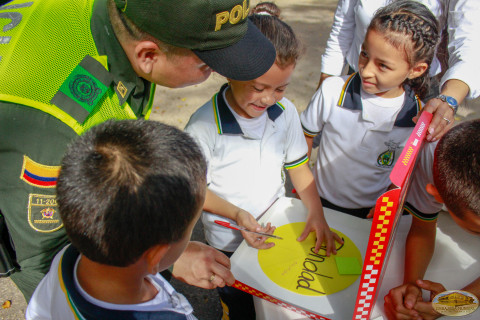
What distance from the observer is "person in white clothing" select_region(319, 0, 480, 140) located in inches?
54.1

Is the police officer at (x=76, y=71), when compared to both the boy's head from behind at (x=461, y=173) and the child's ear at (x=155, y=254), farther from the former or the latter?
the boy's head from behind at (x=461, y=173)

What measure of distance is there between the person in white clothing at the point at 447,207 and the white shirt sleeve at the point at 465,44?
481 millimetres

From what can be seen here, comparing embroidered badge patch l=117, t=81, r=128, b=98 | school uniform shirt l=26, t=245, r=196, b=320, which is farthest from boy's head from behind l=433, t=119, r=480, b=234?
embroidered badge patch l=117, t=81, r=128, b=98

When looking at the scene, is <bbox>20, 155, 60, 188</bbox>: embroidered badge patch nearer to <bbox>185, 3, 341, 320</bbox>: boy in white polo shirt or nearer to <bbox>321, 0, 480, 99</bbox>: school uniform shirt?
<bbox>185, 3, 341, 320</bbox>: boy in white polo shirt

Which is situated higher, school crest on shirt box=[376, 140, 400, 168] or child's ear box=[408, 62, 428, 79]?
child's ear box=[408, 62, 428, 79]

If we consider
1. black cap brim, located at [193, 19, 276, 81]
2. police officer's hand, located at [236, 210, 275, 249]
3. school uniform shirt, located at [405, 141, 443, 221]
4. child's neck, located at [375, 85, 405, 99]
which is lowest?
police officer's hand, located at [236, 210, 275, 249]

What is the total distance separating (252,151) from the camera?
4.72ft

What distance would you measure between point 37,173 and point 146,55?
458mm

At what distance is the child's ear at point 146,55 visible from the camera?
1039mm

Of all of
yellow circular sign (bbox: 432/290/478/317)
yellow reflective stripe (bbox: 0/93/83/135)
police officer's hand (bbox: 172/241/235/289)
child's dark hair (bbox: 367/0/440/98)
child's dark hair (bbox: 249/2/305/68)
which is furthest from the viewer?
child's dark hair (bbox: 367/0/440/98)

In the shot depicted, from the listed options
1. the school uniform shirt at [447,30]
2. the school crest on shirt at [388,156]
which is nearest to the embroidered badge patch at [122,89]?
the school crest on shirt at [388,156]

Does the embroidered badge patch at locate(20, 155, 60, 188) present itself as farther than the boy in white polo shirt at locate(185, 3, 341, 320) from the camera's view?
No

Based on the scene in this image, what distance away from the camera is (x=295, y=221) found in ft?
4.57

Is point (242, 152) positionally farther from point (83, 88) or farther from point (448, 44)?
point (448, 44)
